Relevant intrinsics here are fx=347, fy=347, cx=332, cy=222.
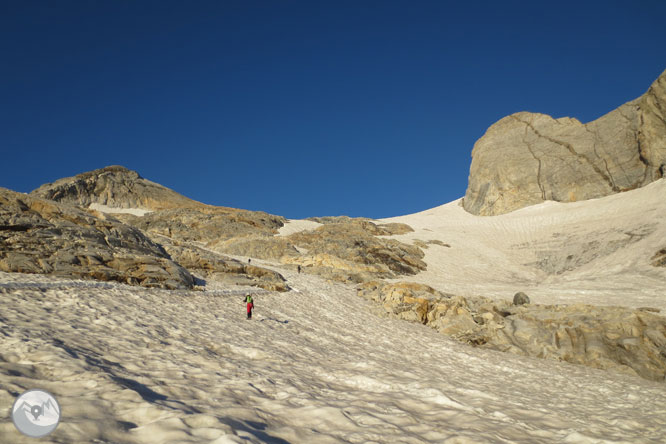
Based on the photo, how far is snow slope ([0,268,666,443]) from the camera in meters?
3.79

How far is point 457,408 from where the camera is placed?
579cm

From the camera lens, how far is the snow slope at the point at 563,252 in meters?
24.4

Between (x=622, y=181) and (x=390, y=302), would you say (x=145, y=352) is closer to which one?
(x=390, y=302)

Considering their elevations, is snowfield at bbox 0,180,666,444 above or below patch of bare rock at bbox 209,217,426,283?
below

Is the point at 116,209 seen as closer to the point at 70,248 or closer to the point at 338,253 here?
the point at 338,253

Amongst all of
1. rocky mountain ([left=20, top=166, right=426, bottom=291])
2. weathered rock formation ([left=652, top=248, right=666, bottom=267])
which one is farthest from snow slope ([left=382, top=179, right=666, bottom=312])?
rocky mountain ([left=20, top=166, right=426, bottom=291])

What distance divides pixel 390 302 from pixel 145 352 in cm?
1496

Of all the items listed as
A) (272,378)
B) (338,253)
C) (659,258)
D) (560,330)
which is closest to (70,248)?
(272,378)

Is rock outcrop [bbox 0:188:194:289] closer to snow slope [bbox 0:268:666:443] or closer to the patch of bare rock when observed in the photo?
snow slope [bbox 0:268:666:443]

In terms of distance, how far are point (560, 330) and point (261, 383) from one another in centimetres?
1311

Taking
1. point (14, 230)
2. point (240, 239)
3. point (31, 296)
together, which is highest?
point (240, 239)

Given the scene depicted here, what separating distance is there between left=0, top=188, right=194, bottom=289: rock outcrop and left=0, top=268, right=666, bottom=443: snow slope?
6.79ft

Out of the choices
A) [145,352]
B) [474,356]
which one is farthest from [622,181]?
[145,352]

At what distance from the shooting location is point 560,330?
13.8m
